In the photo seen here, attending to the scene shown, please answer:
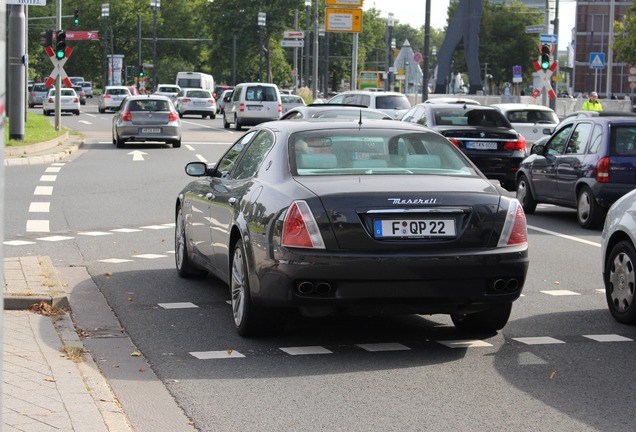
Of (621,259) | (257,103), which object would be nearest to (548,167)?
(621,259)

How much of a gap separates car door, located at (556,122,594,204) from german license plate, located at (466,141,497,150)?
3998mm

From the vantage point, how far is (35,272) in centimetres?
1034

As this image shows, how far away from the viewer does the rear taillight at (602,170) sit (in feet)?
53.9

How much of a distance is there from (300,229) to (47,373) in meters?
1.78

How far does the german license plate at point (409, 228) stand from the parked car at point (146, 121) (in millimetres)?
28108

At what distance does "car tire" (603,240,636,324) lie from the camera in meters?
8.88

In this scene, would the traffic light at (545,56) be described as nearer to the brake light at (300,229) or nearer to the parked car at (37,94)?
the brake light at (300,229)

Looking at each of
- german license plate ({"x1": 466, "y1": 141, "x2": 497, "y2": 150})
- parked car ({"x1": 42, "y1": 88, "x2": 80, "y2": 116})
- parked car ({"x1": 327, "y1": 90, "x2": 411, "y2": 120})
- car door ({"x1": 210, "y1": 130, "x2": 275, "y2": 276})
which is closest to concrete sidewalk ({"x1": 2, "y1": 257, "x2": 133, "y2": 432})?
car door ({"x1": 210, "y1": 130, "x2": 275, "y2": 276})

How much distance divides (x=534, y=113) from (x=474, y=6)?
3305 cm

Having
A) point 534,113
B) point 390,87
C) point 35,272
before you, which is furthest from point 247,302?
point 390,87

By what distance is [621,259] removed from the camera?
9.12 meters

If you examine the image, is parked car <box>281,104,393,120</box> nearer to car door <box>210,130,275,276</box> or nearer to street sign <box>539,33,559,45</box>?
car door <box>210,130,275,276</box>

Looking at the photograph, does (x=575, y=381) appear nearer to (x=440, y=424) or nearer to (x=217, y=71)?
(x=440, y=424)

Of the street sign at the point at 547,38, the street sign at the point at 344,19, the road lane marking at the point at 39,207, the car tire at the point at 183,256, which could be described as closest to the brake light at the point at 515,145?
the road lane marking at the point at 39,207
